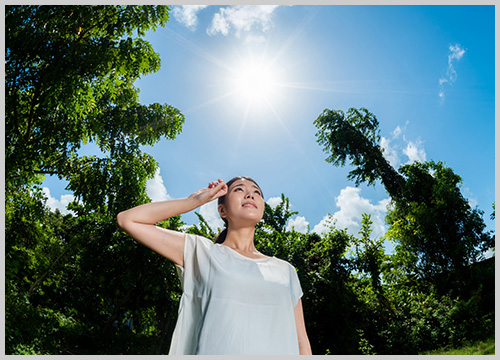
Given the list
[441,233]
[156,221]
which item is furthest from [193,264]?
[441,233]

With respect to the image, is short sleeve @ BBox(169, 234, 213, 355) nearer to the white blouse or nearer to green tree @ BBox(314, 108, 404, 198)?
the white blouse

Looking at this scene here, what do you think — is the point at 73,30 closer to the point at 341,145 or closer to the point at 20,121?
the point at 20,121

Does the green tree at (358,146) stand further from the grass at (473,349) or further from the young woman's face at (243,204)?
the young woman's face at (243,204)

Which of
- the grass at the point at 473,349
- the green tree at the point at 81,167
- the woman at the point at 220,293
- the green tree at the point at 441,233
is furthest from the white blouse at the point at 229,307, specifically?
the green tree at the point at 441,233

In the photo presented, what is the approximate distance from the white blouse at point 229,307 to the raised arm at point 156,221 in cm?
5

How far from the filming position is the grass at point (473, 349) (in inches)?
318

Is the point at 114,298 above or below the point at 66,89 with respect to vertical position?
below

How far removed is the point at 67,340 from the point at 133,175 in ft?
14.1

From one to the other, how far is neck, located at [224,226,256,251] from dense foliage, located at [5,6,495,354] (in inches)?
193

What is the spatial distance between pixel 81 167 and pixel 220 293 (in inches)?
284

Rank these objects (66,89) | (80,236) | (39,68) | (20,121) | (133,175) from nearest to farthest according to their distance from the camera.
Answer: (66,89)
(39,68)
(20,121)
(133,175)
(80,236)

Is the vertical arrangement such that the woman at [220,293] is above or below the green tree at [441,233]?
below

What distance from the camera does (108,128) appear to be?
27.6 feet

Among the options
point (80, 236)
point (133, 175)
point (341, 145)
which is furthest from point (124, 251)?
point (341, 145)
